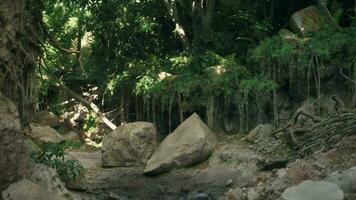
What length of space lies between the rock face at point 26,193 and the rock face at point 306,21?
9778 millimetres

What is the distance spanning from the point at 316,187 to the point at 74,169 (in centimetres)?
383

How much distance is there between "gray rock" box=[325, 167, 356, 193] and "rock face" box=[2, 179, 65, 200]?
3084 mm

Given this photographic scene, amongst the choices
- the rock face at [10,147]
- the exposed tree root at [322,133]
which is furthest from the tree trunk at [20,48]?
the exposed tree root at [322,133]

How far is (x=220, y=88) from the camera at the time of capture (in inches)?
575

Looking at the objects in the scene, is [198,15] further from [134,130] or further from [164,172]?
[164,172]

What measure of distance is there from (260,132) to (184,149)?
201 centimetres

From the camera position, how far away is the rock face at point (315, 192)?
5.86 metres

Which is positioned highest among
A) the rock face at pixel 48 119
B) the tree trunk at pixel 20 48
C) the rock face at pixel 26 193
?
the tree trunk at pixel 20 48

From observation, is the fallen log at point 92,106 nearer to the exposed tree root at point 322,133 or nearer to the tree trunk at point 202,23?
the tree trunk at point 202,23

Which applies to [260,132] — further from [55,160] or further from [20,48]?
[20,48]

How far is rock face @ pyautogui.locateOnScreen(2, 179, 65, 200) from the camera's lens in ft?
19.8

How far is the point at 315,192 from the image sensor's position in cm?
604

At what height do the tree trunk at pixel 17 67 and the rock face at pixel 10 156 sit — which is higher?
the tree trunk at pixel 17 67

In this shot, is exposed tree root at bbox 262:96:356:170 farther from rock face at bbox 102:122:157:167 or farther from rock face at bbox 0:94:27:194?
rock face at bbox 0:94:27:194
